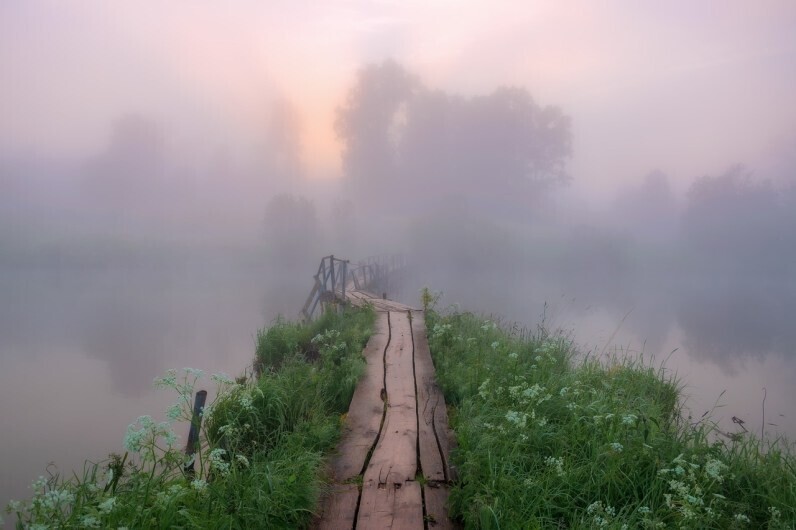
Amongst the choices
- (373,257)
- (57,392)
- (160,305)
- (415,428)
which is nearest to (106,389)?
(57,392)

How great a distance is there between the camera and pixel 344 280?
51.6 feet

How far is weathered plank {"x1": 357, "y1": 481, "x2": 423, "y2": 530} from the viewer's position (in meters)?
2.91

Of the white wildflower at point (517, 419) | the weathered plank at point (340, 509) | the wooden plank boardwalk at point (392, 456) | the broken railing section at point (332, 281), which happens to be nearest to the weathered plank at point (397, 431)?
the wooden plank boardwalk at point (392, 456)

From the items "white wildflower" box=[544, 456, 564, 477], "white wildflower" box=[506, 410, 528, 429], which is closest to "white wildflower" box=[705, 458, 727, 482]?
"white wildflower" box=[544, 456, 564, 477]

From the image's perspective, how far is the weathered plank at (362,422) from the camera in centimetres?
366

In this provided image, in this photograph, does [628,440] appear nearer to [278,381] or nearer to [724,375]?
[278,381]

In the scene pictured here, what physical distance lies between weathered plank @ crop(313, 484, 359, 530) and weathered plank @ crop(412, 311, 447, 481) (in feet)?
1.96

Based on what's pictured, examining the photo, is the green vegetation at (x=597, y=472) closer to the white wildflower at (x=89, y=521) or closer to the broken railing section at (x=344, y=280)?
the white wildflower at (x=89, y=521)

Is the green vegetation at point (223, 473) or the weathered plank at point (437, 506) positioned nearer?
the green vegetation at point (223, 473)

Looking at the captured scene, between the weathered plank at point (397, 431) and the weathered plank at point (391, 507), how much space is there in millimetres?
89

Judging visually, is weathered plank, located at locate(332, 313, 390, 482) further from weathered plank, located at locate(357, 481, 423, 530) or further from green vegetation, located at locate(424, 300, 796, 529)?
green vegetation, located at locate(424, 300, 796, 529)

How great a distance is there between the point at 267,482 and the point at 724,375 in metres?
14.1

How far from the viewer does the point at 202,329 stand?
2145cm

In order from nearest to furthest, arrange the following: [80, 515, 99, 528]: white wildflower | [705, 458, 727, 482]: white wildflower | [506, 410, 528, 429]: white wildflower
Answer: [80, 515, 99, 528]: white wildflower, [705, 458, 727, 482]: white wildflower, [506, 410, 528, 429]: white wildflower
